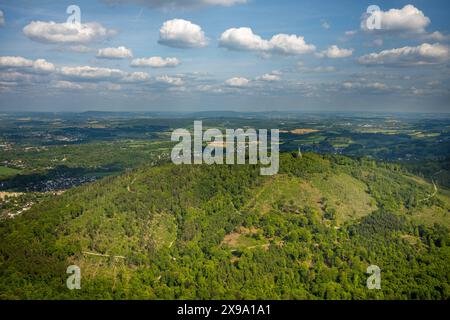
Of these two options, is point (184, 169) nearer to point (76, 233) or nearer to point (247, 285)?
point (76, 233)

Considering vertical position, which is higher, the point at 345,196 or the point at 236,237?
the point at 345,196

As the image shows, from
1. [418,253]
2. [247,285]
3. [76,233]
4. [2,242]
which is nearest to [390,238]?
[418,253]

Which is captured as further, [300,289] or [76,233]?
[76,233]

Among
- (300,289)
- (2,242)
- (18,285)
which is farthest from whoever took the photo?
(2,242)

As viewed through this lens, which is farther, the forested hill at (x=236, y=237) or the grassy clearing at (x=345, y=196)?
the grassy clearing at (x=345, y=196)

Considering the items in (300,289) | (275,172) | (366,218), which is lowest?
(300,289)

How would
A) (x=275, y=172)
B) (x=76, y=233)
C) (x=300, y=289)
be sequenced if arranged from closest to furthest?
1. (x=300, y=289)
2. (x=76, y=233)
3. (x=275, y=172)

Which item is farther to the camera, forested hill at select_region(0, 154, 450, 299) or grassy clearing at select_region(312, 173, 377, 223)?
grassy clearing at select_region(312, 173, 377, 223)

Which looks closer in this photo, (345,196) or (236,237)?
(236,237)
